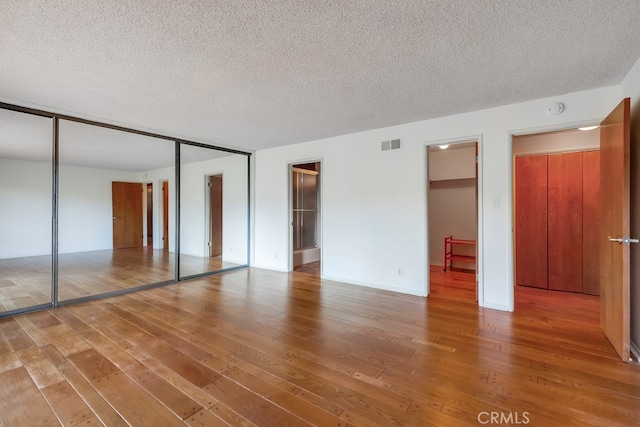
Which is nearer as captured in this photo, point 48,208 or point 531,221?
point 531,221

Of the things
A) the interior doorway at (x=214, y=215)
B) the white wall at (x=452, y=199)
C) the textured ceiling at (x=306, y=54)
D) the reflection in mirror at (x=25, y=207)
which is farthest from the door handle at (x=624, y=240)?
the reflection in mirror at (x=25, y=207)

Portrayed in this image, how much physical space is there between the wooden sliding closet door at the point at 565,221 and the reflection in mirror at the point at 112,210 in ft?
19.5

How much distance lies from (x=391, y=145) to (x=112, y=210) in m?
8.18

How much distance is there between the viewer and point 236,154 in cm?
605

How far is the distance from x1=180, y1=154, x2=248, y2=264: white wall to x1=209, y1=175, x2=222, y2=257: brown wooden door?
147mm

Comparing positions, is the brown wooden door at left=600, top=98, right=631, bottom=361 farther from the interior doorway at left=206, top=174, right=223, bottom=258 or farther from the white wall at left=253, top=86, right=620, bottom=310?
the interior doorway at left=206, top=174, right=223, bottom=258

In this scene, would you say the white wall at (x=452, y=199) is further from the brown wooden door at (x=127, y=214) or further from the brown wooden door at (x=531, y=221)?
the brown wooden door at (x=127, y=214)

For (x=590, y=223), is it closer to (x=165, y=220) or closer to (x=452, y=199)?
(x=452, y=199)

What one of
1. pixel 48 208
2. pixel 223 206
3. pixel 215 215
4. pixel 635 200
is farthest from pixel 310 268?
pixel 48 208

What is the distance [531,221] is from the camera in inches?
169

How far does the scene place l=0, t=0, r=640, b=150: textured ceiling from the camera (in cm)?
176

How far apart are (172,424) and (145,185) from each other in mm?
8870

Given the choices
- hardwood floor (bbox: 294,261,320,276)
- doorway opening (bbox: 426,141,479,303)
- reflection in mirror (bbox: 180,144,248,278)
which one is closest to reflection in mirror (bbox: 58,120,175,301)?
reflection in mirror (bbox: 180,144,248,278)

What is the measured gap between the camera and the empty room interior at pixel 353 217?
1.78 m
